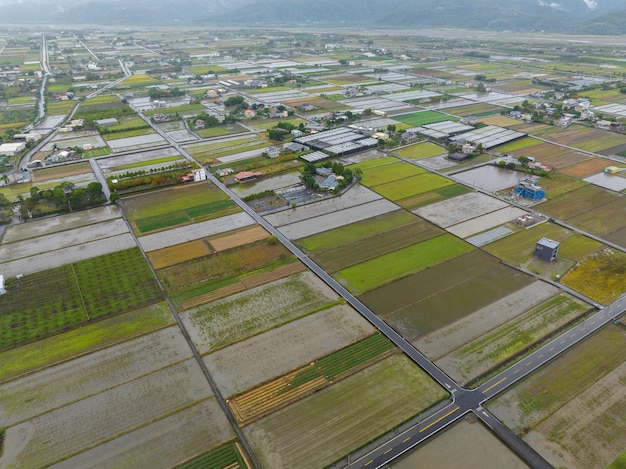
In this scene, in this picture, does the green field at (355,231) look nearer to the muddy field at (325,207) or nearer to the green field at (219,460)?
the muddy field at (325,207)

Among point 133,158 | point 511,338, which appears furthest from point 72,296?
point 133,158

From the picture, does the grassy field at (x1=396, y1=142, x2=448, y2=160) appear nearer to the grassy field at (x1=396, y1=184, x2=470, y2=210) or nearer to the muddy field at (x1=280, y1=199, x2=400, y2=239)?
the grassy field at (x1=396, y1=184, x2=470, y2=210)

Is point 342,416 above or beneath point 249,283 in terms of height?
above

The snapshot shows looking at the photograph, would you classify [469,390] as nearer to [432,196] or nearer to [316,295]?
[316,295]

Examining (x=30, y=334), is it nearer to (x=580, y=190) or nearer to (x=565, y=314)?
(x=565, y=314)

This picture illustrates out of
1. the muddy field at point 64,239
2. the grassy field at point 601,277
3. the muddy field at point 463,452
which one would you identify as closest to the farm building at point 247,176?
the muddy field at point 64,239

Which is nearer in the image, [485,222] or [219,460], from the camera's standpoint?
[219,460]
